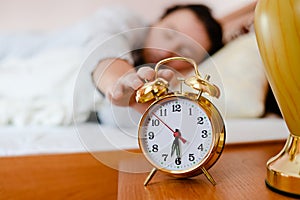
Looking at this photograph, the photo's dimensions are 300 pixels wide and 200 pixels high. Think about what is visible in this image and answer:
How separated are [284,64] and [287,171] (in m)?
0.16

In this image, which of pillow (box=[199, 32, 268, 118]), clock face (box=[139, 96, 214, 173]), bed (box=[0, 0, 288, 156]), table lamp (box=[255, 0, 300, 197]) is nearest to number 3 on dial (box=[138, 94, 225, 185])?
clock face (box=[139, 96, 214, 173])

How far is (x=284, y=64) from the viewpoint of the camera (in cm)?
54

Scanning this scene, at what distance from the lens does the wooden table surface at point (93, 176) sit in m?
0.64

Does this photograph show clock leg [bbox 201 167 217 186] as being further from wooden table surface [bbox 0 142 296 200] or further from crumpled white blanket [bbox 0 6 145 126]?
crumpled white blanket [bbox 0 6 145 126]

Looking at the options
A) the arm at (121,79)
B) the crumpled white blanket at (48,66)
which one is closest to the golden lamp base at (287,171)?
the arm at (121,79)

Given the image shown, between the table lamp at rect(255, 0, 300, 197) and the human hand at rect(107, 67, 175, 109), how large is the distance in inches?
8.6

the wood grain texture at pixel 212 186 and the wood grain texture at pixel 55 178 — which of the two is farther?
the wood grain texture at pixel 55 178

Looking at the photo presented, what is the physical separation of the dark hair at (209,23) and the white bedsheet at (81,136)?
9.5 inches

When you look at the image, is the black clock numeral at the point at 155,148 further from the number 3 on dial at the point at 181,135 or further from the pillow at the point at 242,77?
the pillow at the point at 242,77

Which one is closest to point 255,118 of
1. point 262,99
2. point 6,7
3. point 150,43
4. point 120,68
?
point 262,99

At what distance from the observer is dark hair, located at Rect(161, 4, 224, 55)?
120 cm

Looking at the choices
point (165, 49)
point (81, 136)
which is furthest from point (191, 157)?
point (165, 49)

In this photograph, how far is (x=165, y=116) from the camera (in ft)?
2.12

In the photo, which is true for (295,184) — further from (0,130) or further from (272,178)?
(0,130)
